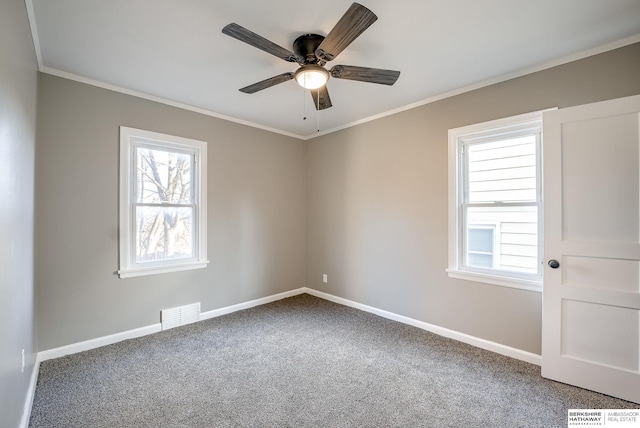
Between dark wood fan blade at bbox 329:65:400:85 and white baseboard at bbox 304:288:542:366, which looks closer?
dark wood fan blade at bbox 329:65:400:85

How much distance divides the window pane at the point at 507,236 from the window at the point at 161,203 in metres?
3.12

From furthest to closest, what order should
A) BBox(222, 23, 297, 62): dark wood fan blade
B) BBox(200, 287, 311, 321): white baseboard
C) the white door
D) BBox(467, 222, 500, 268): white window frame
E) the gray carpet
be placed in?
BBox(200, 287, 311, 321): white baseboard, BBox(467, 222, 500, 268): white window frame, the white door, the gray carpet, BBox(222, 23, 297, 62): dark wood fan blade

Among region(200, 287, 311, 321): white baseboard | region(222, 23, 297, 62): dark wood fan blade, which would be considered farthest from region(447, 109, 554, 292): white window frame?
region(200, 287, 311, 321): white baseboard

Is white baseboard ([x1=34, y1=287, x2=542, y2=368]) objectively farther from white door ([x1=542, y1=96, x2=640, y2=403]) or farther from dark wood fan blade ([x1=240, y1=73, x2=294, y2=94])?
dark wood fan blade ([x1=240, y1=73, x2=294, y2=94])

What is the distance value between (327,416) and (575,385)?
1.94 m

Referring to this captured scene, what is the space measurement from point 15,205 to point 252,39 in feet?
5.50

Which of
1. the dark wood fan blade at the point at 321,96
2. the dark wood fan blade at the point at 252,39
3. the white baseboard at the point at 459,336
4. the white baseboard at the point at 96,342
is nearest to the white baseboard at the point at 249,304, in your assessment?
the white baseboard at the point at 96,342

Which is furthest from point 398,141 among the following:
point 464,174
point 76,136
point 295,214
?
point 76,136

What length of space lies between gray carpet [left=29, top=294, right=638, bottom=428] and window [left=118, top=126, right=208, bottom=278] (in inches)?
33.1

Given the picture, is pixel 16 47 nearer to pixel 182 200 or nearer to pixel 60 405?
pixel 182 200

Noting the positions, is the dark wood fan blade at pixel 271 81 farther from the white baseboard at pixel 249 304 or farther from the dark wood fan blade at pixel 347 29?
the white baseboard at pixel 249 304

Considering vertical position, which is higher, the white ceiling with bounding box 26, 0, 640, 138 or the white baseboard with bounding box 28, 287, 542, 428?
the white ceiling with bounding box 26, 0, 640, 138

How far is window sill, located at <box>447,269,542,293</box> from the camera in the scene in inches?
101

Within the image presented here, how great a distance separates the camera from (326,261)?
4.45 meters
